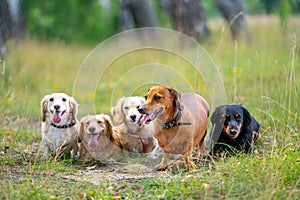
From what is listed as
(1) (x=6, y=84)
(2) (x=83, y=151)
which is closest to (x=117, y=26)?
(1) (x=6, y=84)

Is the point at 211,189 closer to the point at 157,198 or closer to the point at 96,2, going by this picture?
the point at 157,198

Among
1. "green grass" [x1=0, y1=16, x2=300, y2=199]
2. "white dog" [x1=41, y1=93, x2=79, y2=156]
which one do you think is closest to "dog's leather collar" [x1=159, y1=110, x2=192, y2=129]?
"green grass" [x1=0, y1=16, x2=300, y2=199]

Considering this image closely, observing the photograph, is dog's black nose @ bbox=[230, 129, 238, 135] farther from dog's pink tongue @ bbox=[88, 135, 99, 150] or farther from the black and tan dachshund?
dog's pink tongue @ bbox=[88, 135, 99, 150]

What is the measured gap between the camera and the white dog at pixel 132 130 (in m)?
5.60

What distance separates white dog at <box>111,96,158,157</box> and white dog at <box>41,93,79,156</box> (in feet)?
1.74

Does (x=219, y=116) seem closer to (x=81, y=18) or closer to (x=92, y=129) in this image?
(x=92, y=129)

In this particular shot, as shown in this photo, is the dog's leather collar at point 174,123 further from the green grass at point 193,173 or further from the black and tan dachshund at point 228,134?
the black and tan dachshund at point 228,134

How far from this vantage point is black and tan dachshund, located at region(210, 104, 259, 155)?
5.24 m

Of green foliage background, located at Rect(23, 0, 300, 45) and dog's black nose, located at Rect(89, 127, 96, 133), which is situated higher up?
green foliage background, located at Rect(23, 0, 300, 45)

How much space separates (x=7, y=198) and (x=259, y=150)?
278 cm

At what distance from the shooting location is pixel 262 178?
4113 mm

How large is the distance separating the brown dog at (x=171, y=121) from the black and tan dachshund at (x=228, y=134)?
0.34 m

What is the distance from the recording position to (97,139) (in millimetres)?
5473

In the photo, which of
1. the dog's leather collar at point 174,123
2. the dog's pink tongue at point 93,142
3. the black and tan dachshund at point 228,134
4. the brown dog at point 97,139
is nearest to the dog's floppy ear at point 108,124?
the brown dog at point 97,139
